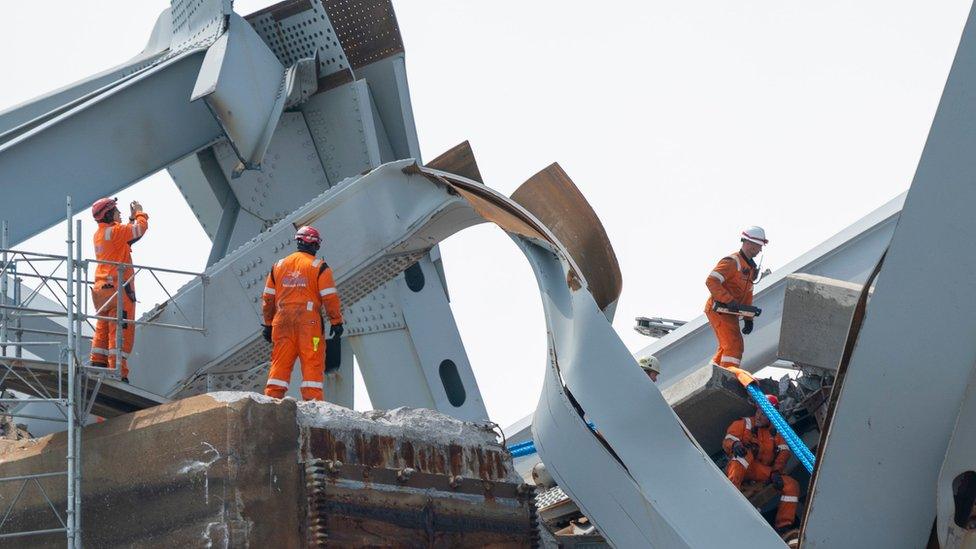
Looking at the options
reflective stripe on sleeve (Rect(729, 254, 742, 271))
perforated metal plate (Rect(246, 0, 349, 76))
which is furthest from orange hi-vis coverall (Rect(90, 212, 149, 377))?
reflective stripe on sleeve (Rect(729, 254, 742, 271))

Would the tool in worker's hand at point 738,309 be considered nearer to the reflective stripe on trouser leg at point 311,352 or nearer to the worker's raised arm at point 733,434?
the worker's raised arm at point 733,434

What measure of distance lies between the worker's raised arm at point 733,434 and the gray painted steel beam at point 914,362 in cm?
274

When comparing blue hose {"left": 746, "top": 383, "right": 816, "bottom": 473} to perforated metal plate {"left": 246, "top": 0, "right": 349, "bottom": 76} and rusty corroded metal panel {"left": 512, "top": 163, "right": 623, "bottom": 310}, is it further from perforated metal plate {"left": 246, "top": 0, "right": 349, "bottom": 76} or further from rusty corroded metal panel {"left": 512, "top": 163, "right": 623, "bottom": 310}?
perforated metal plate {"left": 246, "top": 0, "right": 349, "bottom": 76}

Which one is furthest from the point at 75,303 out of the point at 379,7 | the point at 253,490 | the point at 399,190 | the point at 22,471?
the point at 379,7

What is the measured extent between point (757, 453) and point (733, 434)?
25 cm

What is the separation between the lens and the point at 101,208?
12023mm

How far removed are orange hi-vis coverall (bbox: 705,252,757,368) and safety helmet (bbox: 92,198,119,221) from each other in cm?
538

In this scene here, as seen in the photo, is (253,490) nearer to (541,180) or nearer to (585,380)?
(585,380)

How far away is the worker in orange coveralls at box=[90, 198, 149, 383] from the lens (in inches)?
443

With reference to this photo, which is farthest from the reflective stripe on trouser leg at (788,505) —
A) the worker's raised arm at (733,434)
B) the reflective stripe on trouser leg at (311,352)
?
the reflective stripe on trouser leg at (311,352)

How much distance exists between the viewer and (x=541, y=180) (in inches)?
475

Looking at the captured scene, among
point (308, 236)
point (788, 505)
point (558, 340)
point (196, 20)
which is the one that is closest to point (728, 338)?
point (788, 505)

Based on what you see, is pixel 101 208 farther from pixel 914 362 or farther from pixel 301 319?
pixel 914 362

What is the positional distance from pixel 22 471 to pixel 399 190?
4.08 meters
